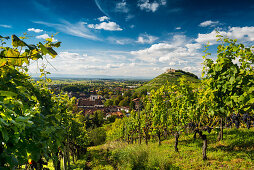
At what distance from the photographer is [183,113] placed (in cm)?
874

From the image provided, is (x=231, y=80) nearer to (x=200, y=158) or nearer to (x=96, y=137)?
(x=200, y=158)

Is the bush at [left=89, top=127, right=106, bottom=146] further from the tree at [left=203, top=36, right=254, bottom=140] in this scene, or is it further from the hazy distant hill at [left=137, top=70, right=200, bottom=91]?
the hazy distant hill at [left=137, top=70, right=200, bottom=91]

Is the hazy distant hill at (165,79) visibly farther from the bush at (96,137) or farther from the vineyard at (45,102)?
the vineyard at (45,102)

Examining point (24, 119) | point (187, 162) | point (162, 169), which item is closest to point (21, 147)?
point (24, 119)

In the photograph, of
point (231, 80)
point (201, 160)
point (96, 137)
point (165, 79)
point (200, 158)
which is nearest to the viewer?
point (231, 80)

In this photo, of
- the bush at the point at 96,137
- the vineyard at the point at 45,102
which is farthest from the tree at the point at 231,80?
the bush at the point at 96,137

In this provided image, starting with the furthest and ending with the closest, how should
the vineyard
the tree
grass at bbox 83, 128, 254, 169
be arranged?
grass at bbox 83, 128, 254, 169 < the tree < the vineyard

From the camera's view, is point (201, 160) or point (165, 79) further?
point (165, 79)

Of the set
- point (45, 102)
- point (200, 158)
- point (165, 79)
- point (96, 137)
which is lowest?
point (96, 137)

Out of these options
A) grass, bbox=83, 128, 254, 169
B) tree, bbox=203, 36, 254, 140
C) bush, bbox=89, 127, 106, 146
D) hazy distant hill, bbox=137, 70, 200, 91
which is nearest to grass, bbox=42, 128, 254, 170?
grass, bbox=83, 128, 254, 169

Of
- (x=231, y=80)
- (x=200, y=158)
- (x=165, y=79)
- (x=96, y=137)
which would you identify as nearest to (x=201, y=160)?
(x=200, y=158)

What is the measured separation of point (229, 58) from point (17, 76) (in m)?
4.64

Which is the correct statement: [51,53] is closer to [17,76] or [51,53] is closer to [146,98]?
[17,76]

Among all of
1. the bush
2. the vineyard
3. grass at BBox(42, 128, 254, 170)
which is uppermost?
the vineyard
